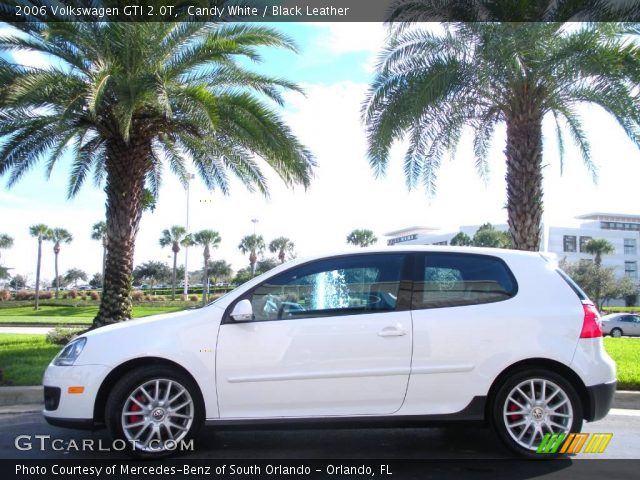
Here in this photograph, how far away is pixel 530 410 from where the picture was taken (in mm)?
4781

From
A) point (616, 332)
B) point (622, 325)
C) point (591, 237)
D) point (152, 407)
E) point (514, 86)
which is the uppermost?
point (591, 237)

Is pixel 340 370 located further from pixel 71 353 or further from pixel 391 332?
pixel 71 353

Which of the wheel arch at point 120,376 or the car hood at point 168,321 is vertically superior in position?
the car hood at point 168,321

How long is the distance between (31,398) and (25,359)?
2.67m

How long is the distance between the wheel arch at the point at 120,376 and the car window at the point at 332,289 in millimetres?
740

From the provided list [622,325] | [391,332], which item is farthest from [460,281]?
[622,325]

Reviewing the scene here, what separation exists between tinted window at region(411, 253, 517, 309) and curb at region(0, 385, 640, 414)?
3.14 m

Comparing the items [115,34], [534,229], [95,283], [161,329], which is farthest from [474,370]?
[95,283]

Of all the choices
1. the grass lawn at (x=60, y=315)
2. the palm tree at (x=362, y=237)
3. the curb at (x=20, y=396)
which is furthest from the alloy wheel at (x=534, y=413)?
the palm tree at (x=362, y=237)

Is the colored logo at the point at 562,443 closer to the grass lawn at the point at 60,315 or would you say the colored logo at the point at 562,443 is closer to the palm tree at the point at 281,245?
the grass lawn at the point at 60,315

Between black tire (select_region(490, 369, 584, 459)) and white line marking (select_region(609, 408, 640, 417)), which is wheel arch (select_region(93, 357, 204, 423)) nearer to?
black tire (select_region(490, 369, 584, 459))

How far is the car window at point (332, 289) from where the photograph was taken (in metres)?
4.92

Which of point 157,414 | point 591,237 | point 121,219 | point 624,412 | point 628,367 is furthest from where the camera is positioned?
point 591,237

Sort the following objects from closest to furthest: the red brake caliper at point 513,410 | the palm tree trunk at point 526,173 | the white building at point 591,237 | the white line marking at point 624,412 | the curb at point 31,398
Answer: the red brake caliper at point 513,410 < the white line marking at point 624,412 < the curb at point 31,398 < the palm tree trunk at point 526,173 < the white building at point 591,237
